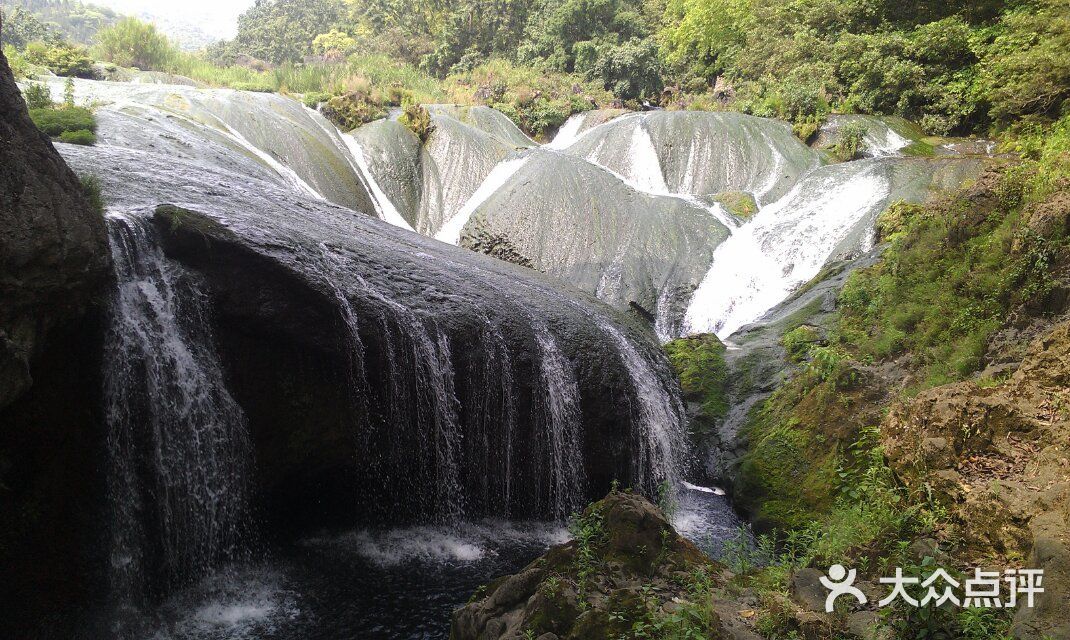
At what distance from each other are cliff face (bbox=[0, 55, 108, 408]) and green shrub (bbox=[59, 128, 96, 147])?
4.86m

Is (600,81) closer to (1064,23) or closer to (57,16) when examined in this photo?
(1064,23)

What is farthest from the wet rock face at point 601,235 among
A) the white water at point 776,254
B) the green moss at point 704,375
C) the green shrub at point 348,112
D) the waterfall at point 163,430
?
the waterfall at point 163,430

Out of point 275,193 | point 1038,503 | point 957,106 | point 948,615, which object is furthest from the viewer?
point 957,106

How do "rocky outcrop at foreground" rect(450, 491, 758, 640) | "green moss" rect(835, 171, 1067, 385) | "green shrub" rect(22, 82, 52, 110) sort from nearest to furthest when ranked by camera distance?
"rocky outcrop at foreground" rect(450, 491, 758, 640)
"green moss" rect(835, 171, 1067, 385)
"green shrub" rect(22, 82, 52, 110)

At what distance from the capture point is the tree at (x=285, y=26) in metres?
41.0

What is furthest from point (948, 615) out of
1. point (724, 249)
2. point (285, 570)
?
point (724, 249)

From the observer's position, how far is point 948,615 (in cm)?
343

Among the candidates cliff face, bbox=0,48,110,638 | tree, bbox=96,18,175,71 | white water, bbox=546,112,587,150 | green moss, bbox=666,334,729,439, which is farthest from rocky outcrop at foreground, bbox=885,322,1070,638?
tree, bbox=96,18,175,71

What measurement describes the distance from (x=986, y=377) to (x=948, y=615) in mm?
2907

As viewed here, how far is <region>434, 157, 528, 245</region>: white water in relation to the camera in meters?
14.2

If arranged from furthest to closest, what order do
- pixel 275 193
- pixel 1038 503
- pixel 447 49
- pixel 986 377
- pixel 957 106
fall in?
pixel 447 49, pixel 957 106, pixel 275 193, pixel 986 377, pixel 1038 503

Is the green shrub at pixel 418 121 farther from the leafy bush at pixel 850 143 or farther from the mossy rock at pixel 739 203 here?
the leafy bush at pixel 850 143

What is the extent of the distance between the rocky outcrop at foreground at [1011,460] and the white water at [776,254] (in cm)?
624

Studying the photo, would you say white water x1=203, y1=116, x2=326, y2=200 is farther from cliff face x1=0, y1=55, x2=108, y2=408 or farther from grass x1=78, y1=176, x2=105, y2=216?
cliff face x1=0, y1=55, x2=108, y2=408
